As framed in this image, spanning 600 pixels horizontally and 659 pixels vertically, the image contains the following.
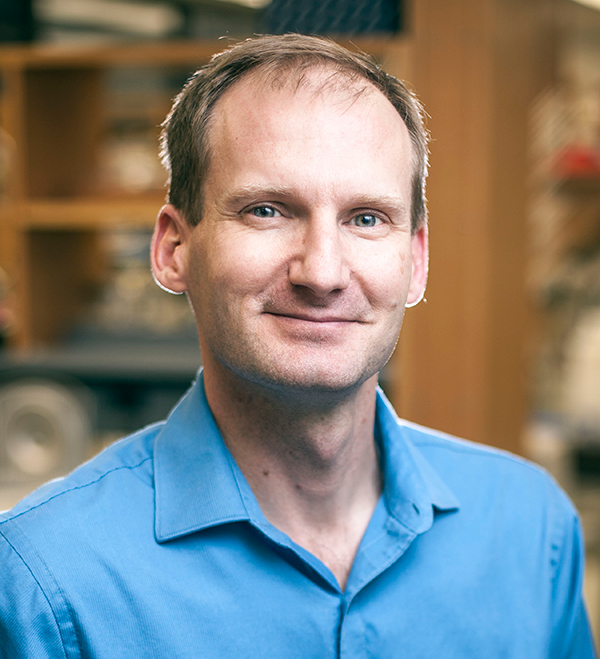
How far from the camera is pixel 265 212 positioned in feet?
2.78

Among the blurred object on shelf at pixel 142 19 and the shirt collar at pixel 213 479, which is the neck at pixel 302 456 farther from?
the blurred object on shelf at pixel 142 19

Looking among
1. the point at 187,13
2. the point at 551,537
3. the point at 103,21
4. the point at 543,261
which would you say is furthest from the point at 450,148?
the point at 551,537

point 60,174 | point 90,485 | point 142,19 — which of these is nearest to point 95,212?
point 60,174

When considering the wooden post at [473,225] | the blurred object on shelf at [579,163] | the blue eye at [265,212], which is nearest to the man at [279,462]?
the blue eye at [265,212]

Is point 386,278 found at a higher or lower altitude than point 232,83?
lower

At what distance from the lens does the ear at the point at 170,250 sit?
0.95 metres

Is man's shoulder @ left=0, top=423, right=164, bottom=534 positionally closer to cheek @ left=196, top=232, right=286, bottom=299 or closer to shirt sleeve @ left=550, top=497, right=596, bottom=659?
cheek @ left=196, top=232, right=286, bottom=299

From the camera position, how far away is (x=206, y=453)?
913mm

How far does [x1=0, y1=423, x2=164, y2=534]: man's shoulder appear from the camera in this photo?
0.83 metres

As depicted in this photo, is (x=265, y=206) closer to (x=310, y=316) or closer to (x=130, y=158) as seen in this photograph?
(x=310, y=316)

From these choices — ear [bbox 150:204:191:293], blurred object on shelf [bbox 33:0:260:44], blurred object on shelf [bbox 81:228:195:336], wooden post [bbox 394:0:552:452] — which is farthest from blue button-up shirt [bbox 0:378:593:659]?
blurred object on shelf [bbox 33:0:260:44]

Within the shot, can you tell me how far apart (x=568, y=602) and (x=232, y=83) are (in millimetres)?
834

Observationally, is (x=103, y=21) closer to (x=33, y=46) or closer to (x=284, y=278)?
(x=33, y=46)

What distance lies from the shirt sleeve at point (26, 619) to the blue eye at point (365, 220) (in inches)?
20.5
